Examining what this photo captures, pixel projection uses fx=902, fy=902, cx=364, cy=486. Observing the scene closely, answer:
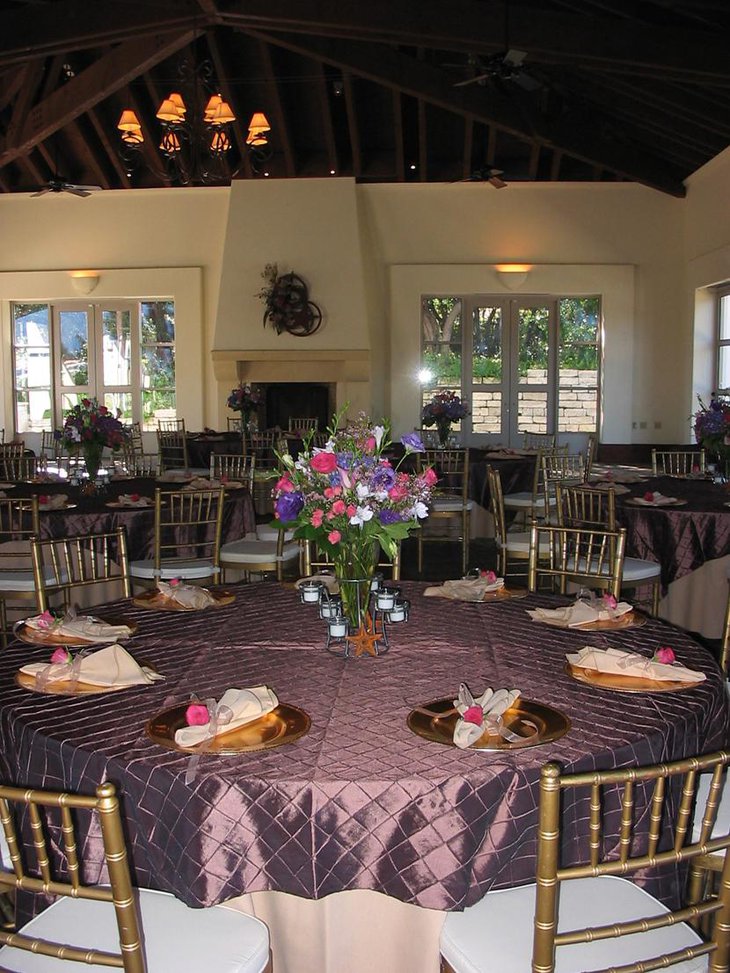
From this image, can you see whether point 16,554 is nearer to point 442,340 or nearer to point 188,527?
point 188,527

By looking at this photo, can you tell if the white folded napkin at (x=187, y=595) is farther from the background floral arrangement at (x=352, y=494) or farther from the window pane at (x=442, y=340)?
the window pane at (x=442, y=340)

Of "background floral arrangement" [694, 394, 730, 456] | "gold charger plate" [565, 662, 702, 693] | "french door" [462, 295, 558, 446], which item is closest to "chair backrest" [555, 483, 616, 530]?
"background floral arrangement" [694, 394, 730, 456]

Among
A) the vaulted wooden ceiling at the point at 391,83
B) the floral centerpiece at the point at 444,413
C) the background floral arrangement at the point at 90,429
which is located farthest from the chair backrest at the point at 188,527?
Result: the vaulted wooden ceiling at the point at 391,83

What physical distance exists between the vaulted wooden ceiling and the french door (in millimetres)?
1680

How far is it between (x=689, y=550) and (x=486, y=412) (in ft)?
23.9

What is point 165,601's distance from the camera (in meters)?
2.89

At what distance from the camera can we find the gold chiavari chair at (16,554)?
434 centimetres

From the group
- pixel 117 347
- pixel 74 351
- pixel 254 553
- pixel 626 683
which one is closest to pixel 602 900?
pixel 626 683

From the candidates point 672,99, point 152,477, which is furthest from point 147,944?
point 672,99

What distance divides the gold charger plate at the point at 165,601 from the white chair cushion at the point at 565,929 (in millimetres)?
1404

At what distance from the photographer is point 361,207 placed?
11.4 meters

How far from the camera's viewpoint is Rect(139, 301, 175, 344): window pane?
12039 millimetres

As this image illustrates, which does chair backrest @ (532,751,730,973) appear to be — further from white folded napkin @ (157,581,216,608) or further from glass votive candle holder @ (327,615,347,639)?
white folded napkin @ (157,581,216,608)

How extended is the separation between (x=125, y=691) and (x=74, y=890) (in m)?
0.72
